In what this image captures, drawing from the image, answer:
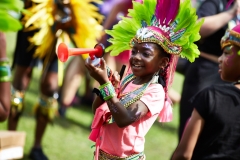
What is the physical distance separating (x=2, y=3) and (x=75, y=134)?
4.35m

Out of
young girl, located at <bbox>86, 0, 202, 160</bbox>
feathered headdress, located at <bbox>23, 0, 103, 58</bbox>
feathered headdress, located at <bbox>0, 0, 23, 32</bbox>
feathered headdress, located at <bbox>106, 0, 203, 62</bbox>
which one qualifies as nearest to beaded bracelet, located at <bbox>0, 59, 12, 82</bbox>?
young girl, located at <bbox>86, 0, 202, 160</bbox>

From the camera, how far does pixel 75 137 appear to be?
6.45 m

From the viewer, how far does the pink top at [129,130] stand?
321 centimetres

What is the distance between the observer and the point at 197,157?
3.40 m

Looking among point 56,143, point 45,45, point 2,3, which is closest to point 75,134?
point 56,143

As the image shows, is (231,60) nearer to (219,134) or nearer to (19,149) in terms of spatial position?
(219,134)

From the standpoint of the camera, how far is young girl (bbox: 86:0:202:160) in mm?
3209

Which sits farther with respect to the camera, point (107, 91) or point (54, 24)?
point (54, 24)

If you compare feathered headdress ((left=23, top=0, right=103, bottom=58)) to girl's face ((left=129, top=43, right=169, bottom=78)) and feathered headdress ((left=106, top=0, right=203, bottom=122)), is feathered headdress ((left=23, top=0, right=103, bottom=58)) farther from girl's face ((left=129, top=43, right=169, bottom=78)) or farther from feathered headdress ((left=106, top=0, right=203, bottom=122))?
girl's face ((left=129, top=43, right=169, bottom=78))

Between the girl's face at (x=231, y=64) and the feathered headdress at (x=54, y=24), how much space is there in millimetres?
1969

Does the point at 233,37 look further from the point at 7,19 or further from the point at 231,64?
the point at 7,19

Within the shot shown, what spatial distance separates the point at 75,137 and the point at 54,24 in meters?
1.56

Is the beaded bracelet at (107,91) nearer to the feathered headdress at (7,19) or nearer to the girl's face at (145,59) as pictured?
the girl's face at (145,59)

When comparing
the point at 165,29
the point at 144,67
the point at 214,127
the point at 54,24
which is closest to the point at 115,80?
the point at 144,67
